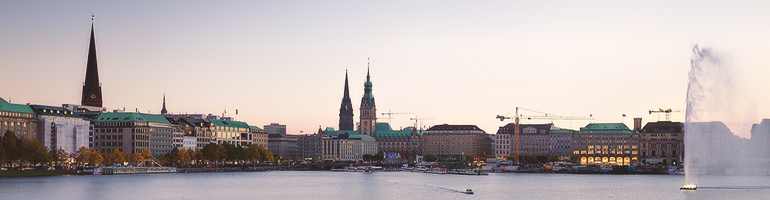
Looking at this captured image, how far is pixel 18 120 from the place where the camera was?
499 feet

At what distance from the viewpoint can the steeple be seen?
192000 mm

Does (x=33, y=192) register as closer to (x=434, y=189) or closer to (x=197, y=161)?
(x=434, y=189)

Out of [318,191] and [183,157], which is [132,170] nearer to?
[183,157]

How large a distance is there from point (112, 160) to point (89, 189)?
2256 inches

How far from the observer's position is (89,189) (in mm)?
104750

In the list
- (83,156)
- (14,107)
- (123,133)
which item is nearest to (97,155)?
(83,156)

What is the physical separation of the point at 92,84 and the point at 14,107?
134 ft

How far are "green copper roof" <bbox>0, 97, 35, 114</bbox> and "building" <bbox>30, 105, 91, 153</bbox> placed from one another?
158cm

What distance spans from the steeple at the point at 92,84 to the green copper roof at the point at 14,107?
117ft

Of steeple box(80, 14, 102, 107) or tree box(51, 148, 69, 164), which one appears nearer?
tree box(51, 148, 69, 164)

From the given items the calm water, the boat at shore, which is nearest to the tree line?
the boat at shore

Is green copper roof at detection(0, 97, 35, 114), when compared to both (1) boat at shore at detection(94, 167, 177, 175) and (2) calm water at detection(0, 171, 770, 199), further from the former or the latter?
(2) calm water at detection(0, 171, 770, 199)

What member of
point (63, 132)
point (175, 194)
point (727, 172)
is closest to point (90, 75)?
point (63, 132)

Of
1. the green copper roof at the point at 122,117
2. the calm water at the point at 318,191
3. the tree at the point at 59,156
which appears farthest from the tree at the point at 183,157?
Answer: the calm water at the point at 318,191
